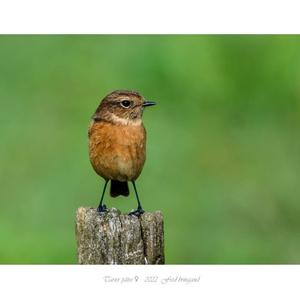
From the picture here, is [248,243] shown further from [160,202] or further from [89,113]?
[89,113]

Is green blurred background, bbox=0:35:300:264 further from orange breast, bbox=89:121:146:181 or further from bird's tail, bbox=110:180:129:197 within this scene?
orange breast, bbox=89:121:146:181

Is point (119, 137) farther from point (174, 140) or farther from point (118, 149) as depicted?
point (174, 140)

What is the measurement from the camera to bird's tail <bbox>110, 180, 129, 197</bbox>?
11148 mm

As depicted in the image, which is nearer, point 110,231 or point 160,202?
point 110,231

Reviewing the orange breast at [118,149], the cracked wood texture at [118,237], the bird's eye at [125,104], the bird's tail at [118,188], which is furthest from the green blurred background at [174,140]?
the cracked wood texture at [118,237]

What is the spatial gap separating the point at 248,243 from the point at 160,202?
155cm

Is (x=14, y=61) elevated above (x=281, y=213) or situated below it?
above

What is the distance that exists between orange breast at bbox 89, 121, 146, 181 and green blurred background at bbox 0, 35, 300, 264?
2.30 meters

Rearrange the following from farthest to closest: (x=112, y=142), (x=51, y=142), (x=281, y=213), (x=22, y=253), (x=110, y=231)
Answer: (x=51, y=142) < (x=281, y=213) < (x=22, y=253) < (x=112, y=142) < (x=110, y=231)

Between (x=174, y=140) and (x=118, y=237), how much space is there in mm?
6750

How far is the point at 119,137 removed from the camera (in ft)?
34.1

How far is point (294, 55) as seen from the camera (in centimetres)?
1605

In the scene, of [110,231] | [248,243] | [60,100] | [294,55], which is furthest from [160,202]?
[110,231]

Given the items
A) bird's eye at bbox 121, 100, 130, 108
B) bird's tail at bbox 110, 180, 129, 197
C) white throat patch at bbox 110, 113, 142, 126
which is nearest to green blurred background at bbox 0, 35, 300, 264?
bird's tail at bbox 110, 180, 129, 197
